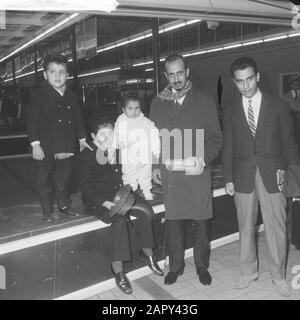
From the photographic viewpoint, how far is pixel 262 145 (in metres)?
2.53

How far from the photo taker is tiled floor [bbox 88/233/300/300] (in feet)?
9.14

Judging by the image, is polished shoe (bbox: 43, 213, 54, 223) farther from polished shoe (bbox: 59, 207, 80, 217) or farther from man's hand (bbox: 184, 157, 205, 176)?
man's hand (bbox: 184, 157, 205, 176)

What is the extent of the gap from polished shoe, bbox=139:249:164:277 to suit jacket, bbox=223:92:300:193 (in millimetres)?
986

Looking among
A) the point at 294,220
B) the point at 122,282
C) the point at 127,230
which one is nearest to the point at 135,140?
the point at 127,230

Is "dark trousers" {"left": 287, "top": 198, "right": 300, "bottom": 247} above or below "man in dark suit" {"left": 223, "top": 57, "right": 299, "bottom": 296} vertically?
below

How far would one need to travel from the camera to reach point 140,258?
3.10 m

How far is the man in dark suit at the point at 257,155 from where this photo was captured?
2.50 metres

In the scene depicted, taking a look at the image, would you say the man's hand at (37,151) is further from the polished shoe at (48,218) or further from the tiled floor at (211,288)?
the tiled floor at (211,288)

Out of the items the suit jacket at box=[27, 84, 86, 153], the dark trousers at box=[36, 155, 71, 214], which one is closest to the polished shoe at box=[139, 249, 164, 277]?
the dark trousers at box=[36, 155, 71, 214]

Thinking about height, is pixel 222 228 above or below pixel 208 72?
below

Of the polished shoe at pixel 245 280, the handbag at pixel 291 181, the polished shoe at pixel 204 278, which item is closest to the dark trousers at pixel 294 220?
the polished shoe at pixel 245 280

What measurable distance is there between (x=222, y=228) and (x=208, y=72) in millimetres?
16200
